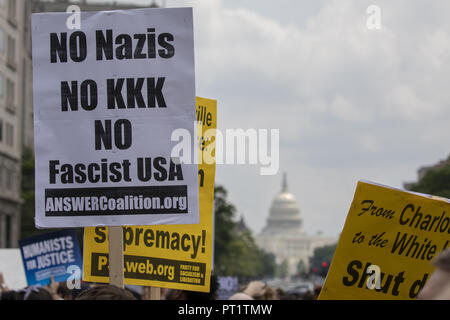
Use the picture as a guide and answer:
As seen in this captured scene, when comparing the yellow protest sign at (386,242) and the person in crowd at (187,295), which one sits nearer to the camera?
the yellow protest sign at (386,242)

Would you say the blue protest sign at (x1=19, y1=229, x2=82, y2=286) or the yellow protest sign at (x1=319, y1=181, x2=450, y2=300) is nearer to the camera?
the yellow protest sign at (x1=319, y1=181, x2=450, y2=300)

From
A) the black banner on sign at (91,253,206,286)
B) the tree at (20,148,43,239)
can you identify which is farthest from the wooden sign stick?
the tree at (20,148,43,239)

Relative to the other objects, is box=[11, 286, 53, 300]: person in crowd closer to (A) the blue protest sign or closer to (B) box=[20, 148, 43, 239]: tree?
(A) the blue protest sign

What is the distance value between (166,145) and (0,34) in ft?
166

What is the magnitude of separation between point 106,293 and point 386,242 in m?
1.95

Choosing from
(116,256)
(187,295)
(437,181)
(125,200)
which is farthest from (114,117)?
(437,181)

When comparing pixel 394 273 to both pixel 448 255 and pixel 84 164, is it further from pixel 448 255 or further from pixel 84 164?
pixel 448 255

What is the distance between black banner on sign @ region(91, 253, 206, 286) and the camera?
8.49m

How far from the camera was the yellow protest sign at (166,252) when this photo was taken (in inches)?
335

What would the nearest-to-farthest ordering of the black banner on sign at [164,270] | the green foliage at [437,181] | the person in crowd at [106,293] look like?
the person in crowd at [106,293] < the black banner on sign at [164,270] < the green foliage at [437,181]

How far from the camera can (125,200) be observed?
20.0ft

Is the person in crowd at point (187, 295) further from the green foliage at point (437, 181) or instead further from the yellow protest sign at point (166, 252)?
the green foliage at point (437, 181)

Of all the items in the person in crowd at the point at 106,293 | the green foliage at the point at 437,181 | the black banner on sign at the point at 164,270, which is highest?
the green foliage at the point at 437,181

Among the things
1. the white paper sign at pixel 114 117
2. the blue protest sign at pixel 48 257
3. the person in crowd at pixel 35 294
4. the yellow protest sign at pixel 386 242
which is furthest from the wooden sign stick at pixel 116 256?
the blue protest sign at pixel 48 257
